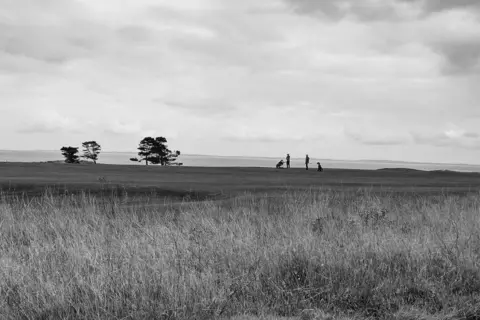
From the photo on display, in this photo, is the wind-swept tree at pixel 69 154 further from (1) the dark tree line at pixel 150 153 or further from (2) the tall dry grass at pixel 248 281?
(2) the tall dry grass at pixel 248 281

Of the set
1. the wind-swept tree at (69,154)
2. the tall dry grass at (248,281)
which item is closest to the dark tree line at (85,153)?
the wind-swept tree at (69,154)

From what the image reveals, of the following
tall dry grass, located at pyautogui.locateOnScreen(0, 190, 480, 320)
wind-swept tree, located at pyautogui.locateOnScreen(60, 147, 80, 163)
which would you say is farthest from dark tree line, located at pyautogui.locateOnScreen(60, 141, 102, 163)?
tall dry grass, located at pyautogui.locateOnScreen(0, 190, 480, 320)

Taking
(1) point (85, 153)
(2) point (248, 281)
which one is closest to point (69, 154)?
(1) point (85, 153)

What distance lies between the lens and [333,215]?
1406 cm

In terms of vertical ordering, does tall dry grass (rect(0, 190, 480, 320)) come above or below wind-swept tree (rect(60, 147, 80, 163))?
below

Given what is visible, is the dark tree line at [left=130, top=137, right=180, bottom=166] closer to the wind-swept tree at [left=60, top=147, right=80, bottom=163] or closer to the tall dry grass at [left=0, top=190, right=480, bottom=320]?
the wind-swept tree at [left=60, top=147, right=80, bottom=163]

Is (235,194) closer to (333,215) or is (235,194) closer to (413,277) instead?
(333,215)

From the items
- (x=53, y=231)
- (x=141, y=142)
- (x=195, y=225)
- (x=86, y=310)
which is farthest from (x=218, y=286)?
(x=141, y=142)

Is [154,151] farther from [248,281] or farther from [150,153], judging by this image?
[248,281]

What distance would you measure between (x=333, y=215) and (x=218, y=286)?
7679mm

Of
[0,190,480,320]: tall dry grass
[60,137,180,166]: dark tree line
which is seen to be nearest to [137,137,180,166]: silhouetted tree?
[60,137,180,166]: dark tree line

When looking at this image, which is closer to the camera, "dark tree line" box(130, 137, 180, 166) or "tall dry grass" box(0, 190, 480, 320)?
"tall dry grass" box(0, 190, 480, 320)

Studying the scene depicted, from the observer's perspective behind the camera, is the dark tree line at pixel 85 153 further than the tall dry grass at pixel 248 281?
Yes

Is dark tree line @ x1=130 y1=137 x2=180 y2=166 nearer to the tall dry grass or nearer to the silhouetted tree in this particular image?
the silhouetted tree
